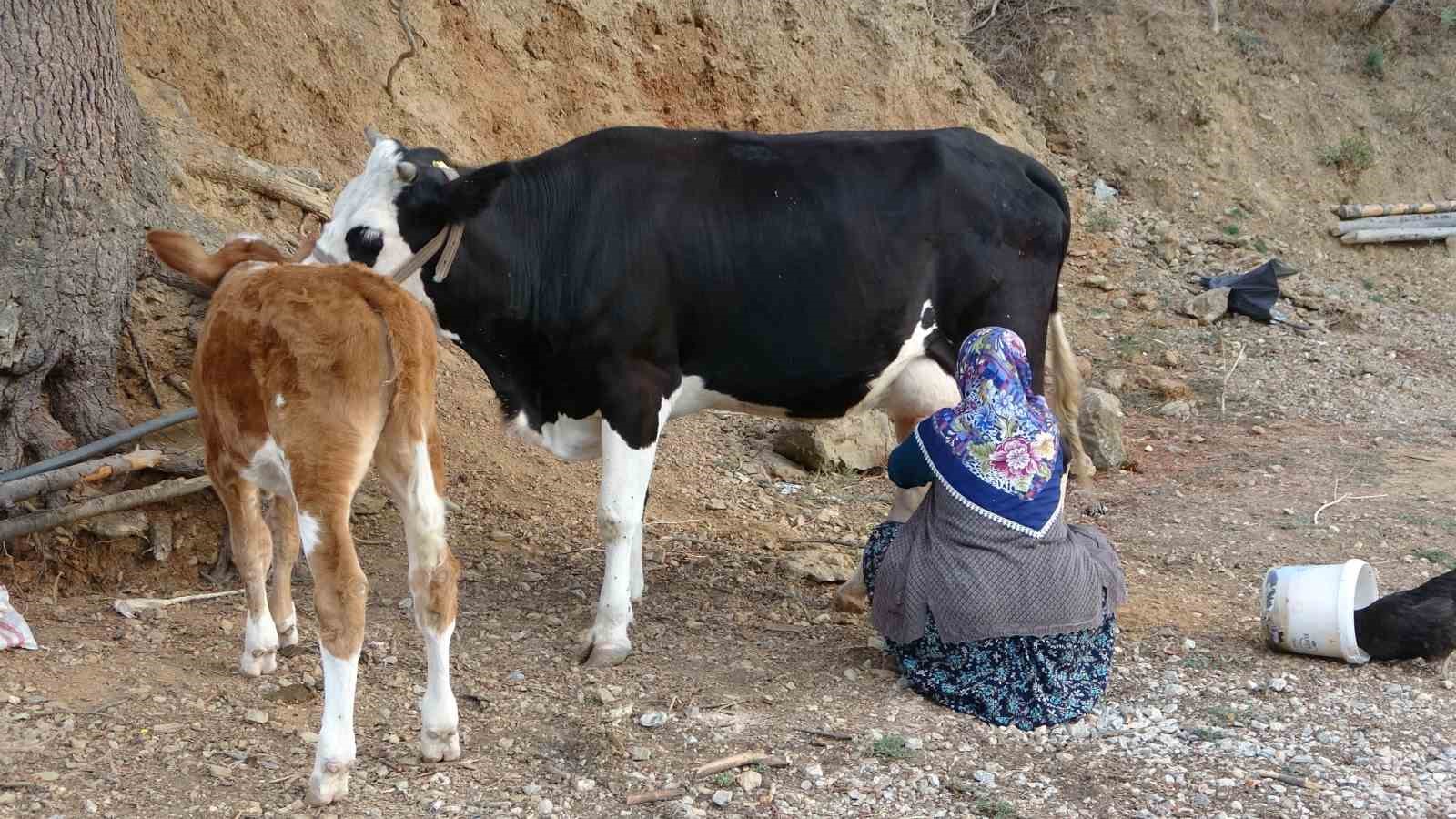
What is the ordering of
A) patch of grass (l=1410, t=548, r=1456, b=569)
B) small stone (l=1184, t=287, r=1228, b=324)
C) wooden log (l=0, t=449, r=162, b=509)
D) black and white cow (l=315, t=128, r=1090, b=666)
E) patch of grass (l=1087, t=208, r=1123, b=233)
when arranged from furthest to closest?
Answer: patch of grass (l=1087, t=208, r=1123, b=233)
small stone (l=1184, t=287, r=1228, b=324)
patch of grass (l=1410, t=548, r=1456, b=569)
black and white cow (l=315, t=128, r=1090, b=666)
wooden log (l=0, t=449, r=162, b=509)

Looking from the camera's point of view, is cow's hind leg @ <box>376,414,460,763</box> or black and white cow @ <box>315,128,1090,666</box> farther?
black and white cow @ <box>315,128,1090,666</box>

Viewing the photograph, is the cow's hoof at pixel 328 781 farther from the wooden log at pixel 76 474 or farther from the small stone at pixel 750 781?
the wooden log at pixel 76 474

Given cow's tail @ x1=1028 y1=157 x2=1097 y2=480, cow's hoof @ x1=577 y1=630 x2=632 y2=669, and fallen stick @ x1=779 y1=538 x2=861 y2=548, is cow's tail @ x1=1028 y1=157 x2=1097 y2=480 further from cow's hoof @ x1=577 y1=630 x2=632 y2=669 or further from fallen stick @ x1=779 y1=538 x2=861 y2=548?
cow's hoof @ x1=577 y1=630 x2=632 y2=669

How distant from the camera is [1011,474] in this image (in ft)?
16.7

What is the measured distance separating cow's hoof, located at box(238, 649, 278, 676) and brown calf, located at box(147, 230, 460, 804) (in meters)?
0.72

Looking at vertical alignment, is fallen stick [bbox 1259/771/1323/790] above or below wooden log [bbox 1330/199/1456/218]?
above

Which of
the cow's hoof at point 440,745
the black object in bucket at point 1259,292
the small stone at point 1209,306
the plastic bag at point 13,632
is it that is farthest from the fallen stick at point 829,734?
the black object in bucket at point 1259,292

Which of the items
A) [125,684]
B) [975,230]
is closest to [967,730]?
[975,230]

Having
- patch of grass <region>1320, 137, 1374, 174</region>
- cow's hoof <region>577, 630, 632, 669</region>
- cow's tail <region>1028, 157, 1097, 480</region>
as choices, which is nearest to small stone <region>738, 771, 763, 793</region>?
cow's hoof <region>577, 630, 632, 669</region>

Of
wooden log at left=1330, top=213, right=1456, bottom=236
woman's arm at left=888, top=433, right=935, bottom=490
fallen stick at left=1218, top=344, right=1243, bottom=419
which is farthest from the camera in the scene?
wooden log at left=1330, top=213, right=1456, bottom=236

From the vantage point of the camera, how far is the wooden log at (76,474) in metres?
5.50

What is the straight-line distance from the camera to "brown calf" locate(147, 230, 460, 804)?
4242 millimetres

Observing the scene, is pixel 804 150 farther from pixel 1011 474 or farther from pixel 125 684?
pixel 125 684

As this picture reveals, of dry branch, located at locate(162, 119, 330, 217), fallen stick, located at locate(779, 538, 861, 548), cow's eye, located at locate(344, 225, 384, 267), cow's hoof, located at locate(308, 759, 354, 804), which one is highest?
cow's eye, located at locate(344, 225, 384, 267)
